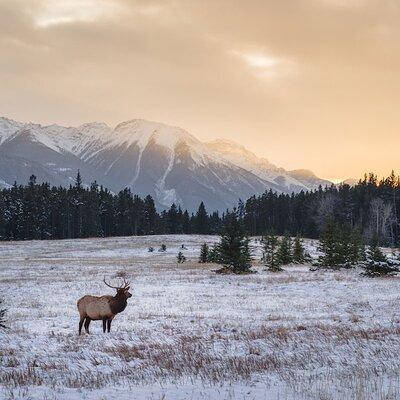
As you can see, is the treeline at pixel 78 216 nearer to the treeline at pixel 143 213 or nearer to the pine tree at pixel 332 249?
the treeline at pixel 143 213

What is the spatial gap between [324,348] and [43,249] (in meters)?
75.9

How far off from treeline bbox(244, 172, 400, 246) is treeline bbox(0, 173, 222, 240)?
62.0ft

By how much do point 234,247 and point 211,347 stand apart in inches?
1162

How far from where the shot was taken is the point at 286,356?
10859mm

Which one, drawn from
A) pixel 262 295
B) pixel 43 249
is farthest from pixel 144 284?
pixel 43 249

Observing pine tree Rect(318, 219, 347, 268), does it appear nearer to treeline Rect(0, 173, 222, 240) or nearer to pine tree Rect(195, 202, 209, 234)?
treeline Rect(0, 173, 222, 240)

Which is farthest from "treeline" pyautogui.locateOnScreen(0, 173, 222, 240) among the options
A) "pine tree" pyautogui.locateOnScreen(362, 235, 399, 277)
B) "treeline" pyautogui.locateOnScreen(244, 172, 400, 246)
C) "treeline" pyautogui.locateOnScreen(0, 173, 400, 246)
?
"pine tree" pyautogui.locateOnScreen(362, 235, 399, 277)

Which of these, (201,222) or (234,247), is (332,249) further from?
(201,222)

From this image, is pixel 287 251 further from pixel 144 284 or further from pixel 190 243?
pixel 190 243

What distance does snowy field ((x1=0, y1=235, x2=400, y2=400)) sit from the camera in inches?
324

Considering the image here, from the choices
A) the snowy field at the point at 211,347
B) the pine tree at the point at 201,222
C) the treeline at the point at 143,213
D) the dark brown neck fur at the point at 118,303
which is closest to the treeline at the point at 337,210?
the treeline at the point at 143,213

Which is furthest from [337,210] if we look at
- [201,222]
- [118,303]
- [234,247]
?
[118,303]

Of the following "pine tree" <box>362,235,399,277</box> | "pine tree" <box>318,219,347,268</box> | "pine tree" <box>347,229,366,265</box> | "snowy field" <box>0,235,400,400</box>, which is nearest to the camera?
"snowy field" <box>0,235,400,400</box>

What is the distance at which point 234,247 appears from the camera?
41750mm
